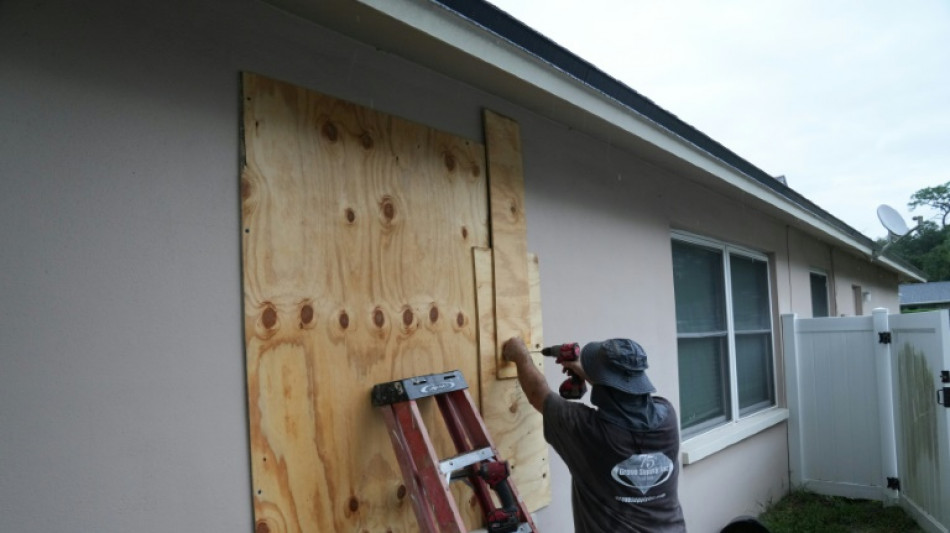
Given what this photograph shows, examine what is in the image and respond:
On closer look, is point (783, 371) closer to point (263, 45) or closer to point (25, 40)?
point (263, 45)

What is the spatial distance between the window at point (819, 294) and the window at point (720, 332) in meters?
2.89

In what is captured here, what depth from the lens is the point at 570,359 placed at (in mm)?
2928

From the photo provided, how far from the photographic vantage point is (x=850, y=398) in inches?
263

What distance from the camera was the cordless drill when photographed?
2.91 meters

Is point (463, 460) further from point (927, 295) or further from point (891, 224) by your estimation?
point (927, 295)

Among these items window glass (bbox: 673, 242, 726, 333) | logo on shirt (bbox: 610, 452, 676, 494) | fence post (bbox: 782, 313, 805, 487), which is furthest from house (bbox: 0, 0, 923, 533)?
fence post (bbox: 782, 313, 805, 487)

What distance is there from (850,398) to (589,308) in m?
4.69

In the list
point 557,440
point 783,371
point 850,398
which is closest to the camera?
point 557,440

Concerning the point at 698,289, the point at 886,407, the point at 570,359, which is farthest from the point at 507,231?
the point at 886,407

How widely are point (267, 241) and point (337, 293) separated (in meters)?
0.35

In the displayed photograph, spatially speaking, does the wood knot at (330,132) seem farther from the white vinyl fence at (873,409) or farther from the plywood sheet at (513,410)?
the white vinyl fence at (873,409)

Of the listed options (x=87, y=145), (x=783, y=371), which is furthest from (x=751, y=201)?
(x=87, y=145)

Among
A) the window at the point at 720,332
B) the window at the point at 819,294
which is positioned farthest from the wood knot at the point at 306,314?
the window at the point at 819,294

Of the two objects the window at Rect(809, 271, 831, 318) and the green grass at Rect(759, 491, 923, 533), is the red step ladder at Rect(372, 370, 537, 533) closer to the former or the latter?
the green grass at Rect(759, 491, 923, 533)
